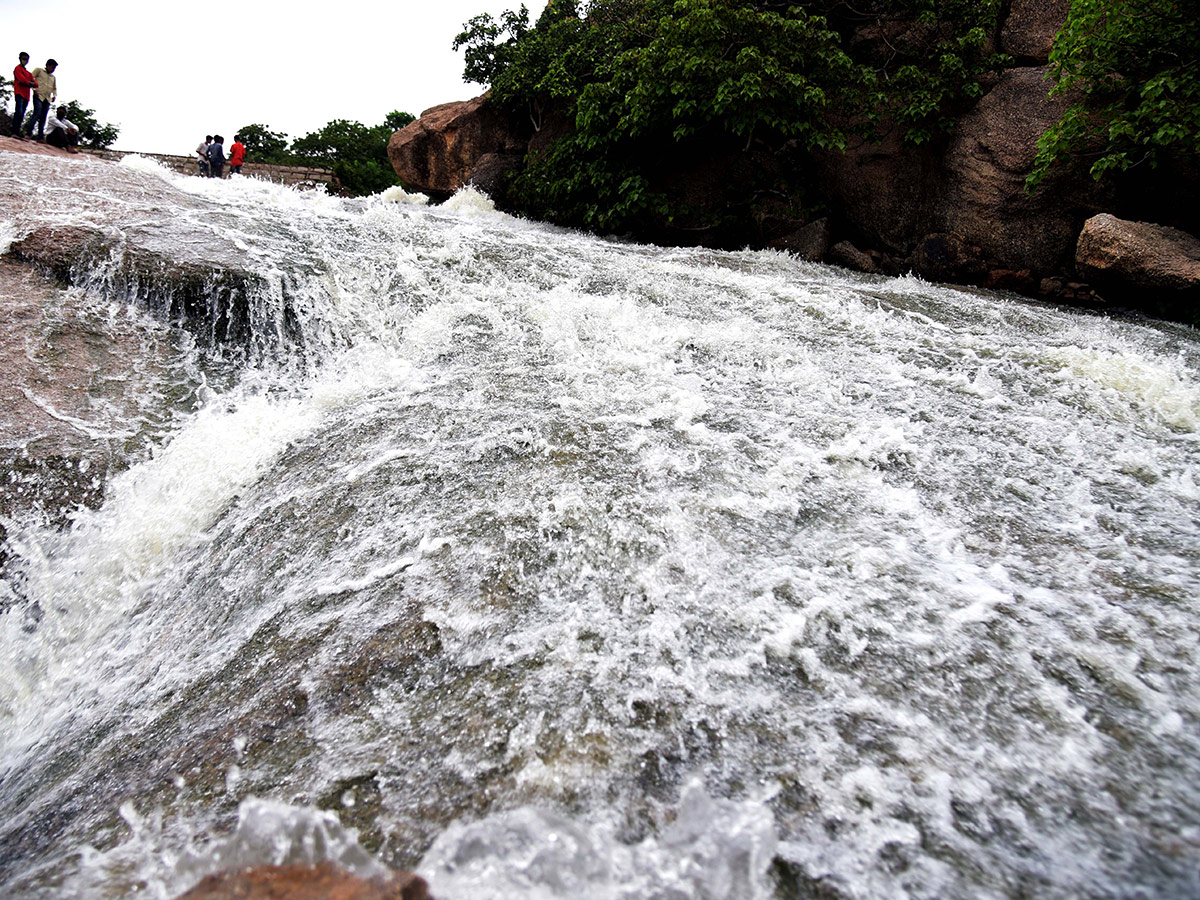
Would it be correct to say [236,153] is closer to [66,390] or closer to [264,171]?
[264,171]

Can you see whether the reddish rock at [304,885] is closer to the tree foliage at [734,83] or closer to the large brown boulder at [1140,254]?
the large brown boulder at [1140,254]

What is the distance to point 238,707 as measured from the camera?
195cm

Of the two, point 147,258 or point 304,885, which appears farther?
point 147,258

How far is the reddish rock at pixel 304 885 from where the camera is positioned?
116 centimetres

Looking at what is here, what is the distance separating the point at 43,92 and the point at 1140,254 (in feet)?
59.3

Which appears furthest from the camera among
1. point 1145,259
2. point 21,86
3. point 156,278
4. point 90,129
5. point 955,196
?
point 90,129

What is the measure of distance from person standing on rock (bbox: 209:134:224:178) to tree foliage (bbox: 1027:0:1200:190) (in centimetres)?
1702

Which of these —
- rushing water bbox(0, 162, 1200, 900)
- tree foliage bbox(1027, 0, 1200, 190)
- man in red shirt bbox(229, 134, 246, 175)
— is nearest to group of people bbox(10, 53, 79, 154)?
man in red shirt bbox(229, 134, 246, 175)

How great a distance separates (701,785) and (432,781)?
0.72 m

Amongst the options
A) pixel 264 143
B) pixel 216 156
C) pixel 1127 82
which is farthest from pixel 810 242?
pixel 264 143

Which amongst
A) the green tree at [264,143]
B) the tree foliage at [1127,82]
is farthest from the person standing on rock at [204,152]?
the green tree at [264,143]

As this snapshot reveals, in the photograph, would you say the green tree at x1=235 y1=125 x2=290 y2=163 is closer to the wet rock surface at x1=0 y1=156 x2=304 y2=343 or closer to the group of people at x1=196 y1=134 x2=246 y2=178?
the group of people at x1=196 y1=134 x2=246 y2=178

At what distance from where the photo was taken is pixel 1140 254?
6.18 metres

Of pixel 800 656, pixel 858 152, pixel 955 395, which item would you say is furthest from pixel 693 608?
pixel 858 152
